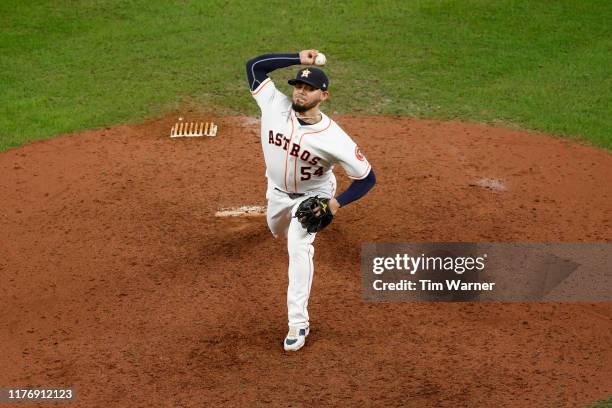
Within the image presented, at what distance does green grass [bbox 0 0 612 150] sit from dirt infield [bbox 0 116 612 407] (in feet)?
1.97

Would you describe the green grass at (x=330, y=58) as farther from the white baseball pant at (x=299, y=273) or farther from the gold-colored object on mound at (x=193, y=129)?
the white baseball pant at (x=299, y=273)

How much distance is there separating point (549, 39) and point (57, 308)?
8808 millimetres

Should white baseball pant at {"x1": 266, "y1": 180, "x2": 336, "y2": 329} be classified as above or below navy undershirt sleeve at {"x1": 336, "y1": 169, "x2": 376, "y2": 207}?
below

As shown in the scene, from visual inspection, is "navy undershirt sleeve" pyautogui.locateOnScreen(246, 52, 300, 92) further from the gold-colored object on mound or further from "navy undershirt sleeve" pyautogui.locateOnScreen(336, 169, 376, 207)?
the gold-colored object on mound

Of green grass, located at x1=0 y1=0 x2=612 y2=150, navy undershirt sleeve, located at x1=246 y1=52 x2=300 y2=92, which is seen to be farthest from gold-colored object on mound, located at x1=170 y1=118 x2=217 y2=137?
navy undershirt sleeve, located at x1=246 y1=52 x2=300 y2=92

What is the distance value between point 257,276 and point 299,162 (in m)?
1.47

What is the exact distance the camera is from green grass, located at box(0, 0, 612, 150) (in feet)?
41.3

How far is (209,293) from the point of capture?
28.5 ft

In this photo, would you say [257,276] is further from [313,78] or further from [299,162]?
[313,78]

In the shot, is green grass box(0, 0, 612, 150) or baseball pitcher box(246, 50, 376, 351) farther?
green grass box(0, 0, 612, 150)

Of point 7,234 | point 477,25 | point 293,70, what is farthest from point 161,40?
point 7,234

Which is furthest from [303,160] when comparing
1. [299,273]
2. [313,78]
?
[299,273]

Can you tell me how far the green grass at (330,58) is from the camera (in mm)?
12594

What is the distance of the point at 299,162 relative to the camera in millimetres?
7926
